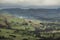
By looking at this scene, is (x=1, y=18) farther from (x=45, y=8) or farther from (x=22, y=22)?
(x=45, y=8)

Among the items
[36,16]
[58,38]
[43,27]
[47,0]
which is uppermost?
[47,0]

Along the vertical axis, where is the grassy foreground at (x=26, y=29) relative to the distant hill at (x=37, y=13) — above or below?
below

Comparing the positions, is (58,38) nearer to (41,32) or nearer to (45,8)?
(41,32)

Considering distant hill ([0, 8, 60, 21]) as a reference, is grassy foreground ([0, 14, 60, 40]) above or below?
below

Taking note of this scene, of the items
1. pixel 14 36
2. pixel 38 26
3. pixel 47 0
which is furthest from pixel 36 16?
pixel 14 36

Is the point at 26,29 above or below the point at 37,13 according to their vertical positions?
below

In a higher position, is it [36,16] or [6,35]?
[36,16]

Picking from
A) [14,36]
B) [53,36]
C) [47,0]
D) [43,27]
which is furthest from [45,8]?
[14,36]
